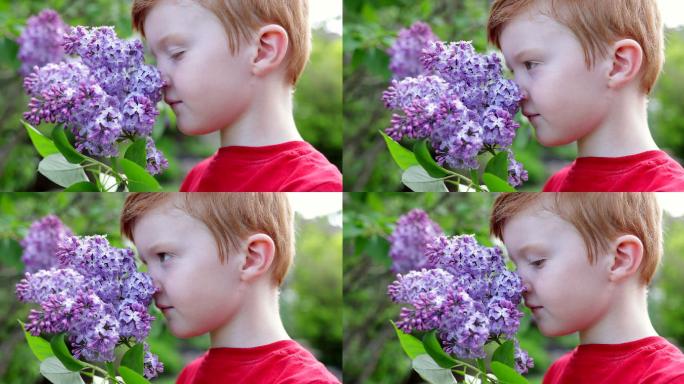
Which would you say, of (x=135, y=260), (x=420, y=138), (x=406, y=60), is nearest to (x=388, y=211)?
(x=406, y=60)

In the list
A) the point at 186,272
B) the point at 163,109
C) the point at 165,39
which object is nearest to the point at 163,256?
the point at 186,272

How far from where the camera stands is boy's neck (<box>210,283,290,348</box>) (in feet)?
5.42

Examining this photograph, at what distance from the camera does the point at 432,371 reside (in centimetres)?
165

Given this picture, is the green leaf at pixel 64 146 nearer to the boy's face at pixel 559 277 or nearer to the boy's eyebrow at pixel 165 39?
the boy's eyebrow at pixel 165 39

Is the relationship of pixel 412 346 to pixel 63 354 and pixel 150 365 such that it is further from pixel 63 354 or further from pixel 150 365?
pixel 63 354

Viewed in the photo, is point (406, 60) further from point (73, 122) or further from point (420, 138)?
point (73, 122)

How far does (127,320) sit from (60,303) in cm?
11

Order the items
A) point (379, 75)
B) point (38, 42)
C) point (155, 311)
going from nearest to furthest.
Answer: point (155, 311)
point (379, 75)
point (38, 42)

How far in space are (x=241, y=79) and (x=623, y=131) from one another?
0.68 m

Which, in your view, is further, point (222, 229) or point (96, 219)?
point (96, 219)

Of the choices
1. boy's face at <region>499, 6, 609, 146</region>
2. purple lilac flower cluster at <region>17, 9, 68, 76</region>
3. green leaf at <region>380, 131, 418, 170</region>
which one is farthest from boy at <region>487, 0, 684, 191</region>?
purple lilac flower cluster at <region>17, 9, 68, 76</region>

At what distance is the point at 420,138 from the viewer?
159 cm

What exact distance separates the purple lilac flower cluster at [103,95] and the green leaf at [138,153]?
1cm

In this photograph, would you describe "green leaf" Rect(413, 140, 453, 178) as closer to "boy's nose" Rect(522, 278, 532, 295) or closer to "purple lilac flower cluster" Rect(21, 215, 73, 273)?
"boy's nose" Rect(522, 278, 532, 295)
